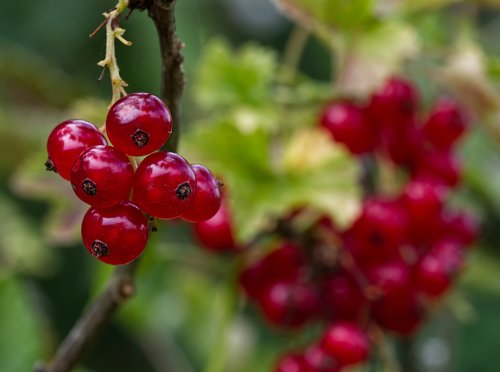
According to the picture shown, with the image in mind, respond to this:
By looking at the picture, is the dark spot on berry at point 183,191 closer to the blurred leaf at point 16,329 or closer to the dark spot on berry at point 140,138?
the dark spot on berry at point 140,138

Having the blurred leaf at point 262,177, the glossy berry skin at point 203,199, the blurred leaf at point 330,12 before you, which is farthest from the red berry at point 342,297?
the glossy berry skin at point 203,199

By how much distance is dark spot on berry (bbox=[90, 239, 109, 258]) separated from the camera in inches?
27.0

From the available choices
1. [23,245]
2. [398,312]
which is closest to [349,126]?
[398,312]

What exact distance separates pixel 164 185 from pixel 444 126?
0.79 metres

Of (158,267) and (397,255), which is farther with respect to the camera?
(158,267)

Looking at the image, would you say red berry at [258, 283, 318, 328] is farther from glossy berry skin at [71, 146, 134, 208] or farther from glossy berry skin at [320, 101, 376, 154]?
glossy berry skin at [71, 146, 134, 208]

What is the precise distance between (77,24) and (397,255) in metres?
1.45

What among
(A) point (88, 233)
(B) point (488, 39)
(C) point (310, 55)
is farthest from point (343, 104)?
(C) point (310, 55)

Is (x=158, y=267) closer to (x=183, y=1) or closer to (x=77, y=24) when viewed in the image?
(x=183, y=1)

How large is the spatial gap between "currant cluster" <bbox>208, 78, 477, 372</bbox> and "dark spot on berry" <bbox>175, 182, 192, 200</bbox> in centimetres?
56

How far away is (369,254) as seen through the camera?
4.10 ft

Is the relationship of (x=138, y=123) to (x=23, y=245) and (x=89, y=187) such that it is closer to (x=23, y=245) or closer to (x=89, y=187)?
(x=89, y=187)

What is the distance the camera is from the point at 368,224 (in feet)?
3.94

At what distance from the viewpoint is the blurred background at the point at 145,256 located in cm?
129
